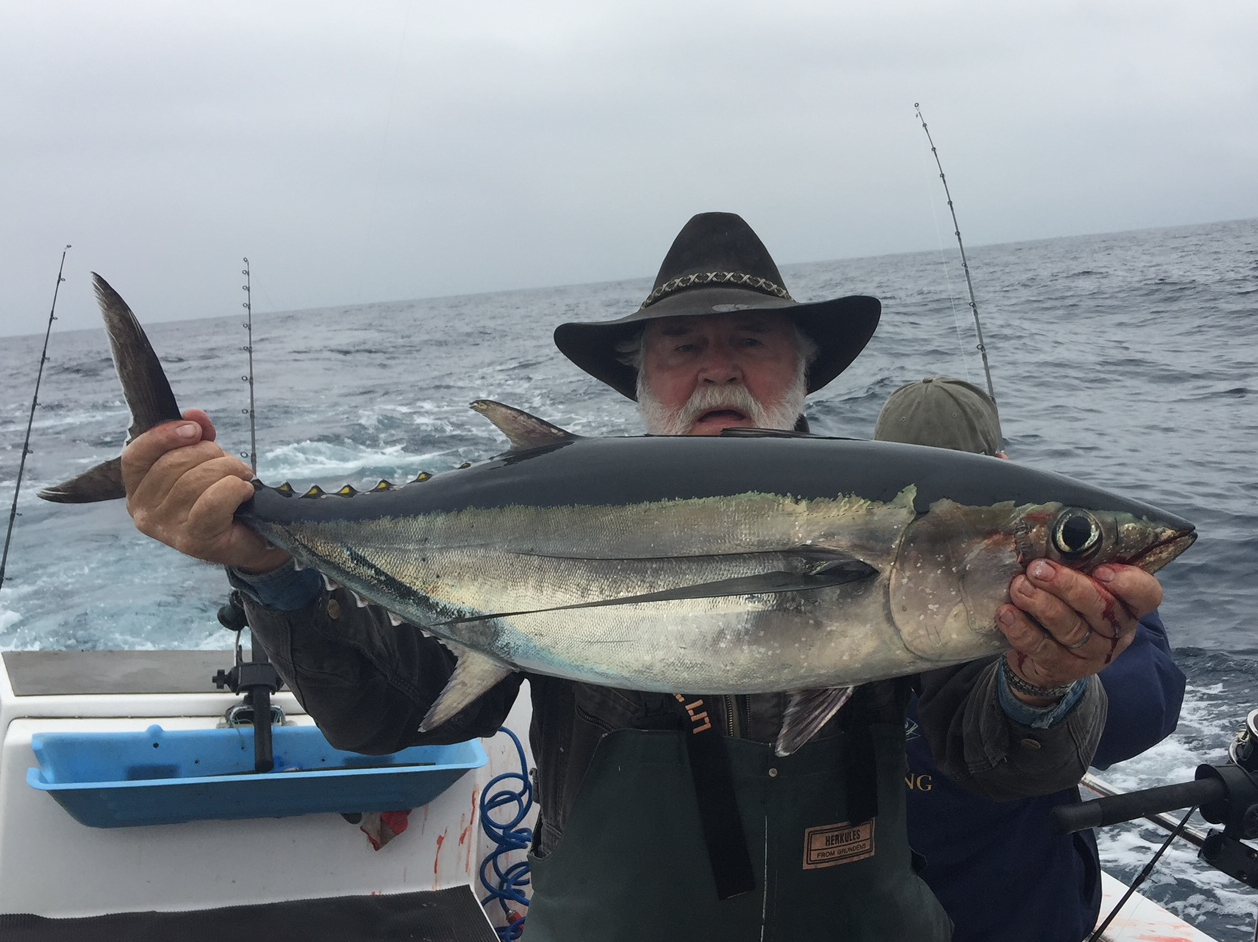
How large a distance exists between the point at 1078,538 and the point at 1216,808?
4.71ft

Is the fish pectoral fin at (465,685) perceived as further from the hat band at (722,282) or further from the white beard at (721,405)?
the hat band at (722,282)

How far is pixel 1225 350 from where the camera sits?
15.8 m

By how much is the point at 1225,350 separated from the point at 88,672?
17434 millimetres

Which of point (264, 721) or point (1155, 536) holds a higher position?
point (1155, 536)

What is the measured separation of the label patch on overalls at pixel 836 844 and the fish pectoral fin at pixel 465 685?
0.79 metres

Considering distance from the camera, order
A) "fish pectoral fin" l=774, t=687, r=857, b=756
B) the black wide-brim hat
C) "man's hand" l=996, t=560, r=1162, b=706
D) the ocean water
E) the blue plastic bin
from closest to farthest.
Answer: "man's hand" l=996, t=560, r=1162, b=706
"fish pectoral fin" l=774, t=687, r=857, b=756
the black wide-brim hat
the blue plastic bin
the ocean water

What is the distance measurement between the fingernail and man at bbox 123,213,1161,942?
25 cm

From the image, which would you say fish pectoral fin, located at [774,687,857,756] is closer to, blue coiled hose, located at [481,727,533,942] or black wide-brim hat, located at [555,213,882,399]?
black wide-brim hat, located at [555,213,882,399]

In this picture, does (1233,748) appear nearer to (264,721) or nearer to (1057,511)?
(1057,511)

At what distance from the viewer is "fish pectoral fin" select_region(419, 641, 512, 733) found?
72.7 inches

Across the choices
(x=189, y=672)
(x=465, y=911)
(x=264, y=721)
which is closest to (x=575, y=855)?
(x=264, y=721)

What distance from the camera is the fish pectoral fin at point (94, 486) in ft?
6.27

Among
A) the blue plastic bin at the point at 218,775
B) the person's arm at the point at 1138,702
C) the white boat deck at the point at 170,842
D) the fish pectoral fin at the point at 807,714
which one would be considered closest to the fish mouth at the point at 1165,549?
the fish pectoral fin at the point at 807,714

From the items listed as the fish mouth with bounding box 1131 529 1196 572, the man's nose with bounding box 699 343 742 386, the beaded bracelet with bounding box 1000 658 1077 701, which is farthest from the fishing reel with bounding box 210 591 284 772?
the fish mouth with bounding box 1131 529 1196 572
